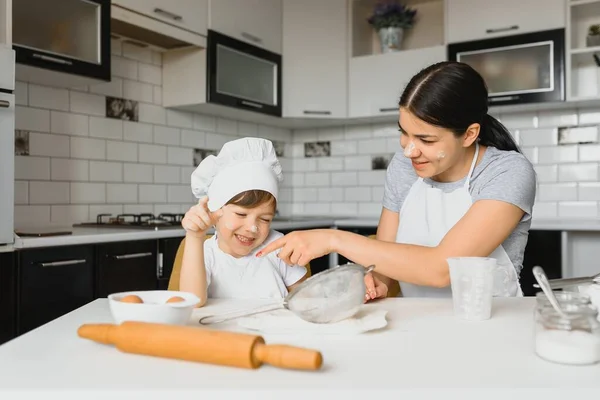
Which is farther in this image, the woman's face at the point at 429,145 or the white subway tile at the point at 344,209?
the white subway tile at the point at 344,209

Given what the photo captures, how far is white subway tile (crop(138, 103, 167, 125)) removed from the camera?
327 centimetres

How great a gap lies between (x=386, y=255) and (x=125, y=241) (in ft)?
4.63

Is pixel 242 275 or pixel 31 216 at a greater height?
pixel 31 216

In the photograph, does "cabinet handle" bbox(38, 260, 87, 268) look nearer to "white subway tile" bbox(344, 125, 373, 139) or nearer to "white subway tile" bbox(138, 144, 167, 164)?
"white subway tile" bbox(138, 144, 167, 164)

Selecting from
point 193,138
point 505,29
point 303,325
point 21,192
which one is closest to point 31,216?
point 21,192

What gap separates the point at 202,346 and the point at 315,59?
10.8 ft

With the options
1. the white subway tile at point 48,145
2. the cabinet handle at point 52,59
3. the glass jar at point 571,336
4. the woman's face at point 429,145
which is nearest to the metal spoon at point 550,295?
the glass jar at point 571,336

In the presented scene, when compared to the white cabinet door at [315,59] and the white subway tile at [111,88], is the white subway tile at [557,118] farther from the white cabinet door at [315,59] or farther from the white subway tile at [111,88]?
the white subway tile at [111,88]

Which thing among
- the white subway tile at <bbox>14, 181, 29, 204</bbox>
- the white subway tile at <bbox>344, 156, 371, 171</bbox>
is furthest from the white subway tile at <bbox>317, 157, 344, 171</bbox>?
the white subway tile at <bbox>14, 181, 29, 204</bbox>

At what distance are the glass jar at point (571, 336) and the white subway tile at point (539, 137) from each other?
9.83 ft

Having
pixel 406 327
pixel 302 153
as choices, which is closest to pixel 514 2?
pixel 302 153

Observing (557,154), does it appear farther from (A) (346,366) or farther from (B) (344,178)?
(A) (346,366)

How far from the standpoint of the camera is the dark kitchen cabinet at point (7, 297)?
6.61 feet

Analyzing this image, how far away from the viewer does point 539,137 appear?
3.62m
